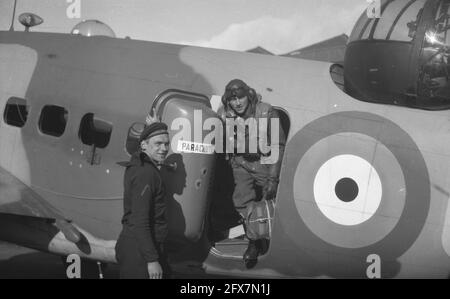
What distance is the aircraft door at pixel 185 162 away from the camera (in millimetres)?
5027

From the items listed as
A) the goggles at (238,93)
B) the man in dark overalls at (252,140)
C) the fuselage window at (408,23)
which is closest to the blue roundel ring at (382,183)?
the man in dark overalls at (252,140)

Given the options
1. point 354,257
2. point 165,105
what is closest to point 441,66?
point 354,257

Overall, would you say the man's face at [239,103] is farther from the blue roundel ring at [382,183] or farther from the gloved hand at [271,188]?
the gloved hand at [271,188]

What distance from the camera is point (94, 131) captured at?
5.76m

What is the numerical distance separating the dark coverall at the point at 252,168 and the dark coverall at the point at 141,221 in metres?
1.52

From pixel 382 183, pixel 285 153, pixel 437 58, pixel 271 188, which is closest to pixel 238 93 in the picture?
pixel 285 153

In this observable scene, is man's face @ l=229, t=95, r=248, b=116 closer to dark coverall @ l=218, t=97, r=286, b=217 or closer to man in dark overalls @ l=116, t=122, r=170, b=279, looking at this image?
dark coverall @ l=218, t=97, r=286, b=217

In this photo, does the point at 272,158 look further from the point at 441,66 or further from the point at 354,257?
the point at 441,66

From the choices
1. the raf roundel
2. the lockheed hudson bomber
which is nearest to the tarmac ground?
the lockheed hudson bomber

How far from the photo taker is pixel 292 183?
518 cm

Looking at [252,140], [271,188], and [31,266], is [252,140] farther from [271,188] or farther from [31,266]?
[31,266]

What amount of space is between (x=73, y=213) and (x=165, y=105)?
1.68 metres

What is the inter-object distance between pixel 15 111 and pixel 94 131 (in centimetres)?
107
